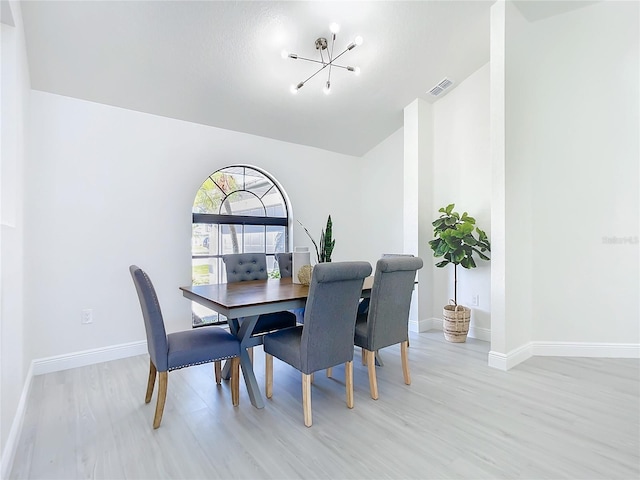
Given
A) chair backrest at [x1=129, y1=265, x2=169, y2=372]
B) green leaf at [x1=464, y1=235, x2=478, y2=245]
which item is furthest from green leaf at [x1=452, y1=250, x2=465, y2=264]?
chair backrest at [x1=129, y1=265, x2=169, y2=372]

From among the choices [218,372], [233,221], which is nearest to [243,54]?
[233,221]

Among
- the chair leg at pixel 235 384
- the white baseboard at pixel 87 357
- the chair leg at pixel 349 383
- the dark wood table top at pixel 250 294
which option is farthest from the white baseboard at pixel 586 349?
the white baseboard at pixel 87 357

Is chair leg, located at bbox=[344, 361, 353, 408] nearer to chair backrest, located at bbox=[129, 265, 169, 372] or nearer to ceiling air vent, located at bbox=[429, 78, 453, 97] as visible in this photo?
chair backrest, located at bbox=[129, 265, 169, 372]

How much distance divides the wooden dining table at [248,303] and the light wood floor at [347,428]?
10.0 inches

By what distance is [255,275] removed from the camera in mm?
3385

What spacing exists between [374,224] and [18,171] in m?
4.10

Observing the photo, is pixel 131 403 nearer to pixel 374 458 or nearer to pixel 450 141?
pixel 374 458

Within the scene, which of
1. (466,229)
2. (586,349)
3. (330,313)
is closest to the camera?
(330,313)

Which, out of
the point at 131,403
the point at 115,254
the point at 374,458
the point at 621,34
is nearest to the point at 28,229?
the point at 115,254

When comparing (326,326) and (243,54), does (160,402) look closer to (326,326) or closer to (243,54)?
(326,326)

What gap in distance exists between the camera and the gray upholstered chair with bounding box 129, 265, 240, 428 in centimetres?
200

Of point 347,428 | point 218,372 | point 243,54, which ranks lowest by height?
point 347,428

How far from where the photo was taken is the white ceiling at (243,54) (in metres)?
2.47

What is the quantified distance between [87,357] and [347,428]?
246cm
